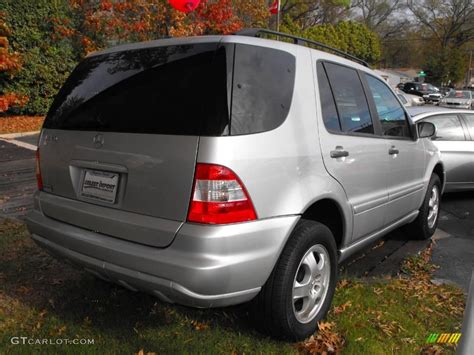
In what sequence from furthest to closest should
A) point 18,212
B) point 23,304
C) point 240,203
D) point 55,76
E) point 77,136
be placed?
point 55,76
point 18,212
point 23,304
point 77,136
point 240,203

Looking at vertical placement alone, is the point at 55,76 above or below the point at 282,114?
above

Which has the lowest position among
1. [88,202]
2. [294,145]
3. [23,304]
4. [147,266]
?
[23,304]

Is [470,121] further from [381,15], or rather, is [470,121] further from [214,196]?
[381,15]

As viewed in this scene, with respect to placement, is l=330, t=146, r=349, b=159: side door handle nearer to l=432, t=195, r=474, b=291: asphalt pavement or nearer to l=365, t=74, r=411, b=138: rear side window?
l=365, t=74, r=411, b=138: rear side window

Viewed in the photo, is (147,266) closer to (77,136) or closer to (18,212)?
(77,136)

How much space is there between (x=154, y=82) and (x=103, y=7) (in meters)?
12.7

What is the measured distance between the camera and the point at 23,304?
3252 millimetres

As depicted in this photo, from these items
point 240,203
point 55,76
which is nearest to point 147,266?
point 240,203

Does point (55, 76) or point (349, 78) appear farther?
point (55, 76)

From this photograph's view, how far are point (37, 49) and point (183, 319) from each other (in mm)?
12236

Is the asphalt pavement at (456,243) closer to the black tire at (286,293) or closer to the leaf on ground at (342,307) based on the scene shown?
the leaf on ground at (342,307)

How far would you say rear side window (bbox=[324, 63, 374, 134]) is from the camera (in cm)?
318

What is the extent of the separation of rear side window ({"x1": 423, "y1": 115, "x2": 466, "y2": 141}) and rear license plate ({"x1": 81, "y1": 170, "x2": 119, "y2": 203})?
5.57m

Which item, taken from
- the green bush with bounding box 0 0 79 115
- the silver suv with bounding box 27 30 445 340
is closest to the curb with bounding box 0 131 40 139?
the green bush with bounding box 0 0 79 115
